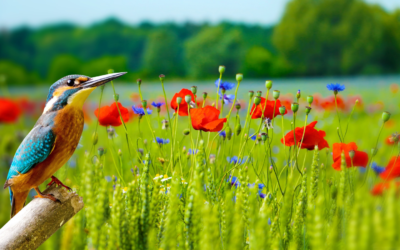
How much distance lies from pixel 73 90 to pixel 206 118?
47 cm

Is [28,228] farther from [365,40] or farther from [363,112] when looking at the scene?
[365,40]

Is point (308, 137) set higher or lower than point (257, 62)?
lower

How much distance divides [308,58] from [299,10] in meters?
2.81

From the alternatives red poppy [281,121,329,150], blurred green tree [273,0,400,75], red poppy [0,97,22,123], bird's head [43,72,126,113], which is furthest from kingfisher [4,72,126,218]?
blurred green tree [273,0,400,75]

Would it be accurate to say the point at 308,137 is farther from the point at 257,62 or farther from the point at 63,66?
the point at 257,62

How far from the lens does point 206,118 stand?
1.36 metres

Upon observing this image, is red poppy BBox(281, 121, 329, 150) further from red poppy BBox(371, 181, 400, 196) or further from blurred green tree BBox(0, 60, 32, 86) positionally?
blurred green tree BBox(0, 60, 32, 86)

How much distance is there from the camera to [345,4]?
16000mm

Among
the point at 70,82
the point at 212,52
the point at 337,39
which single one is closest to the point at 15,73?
the point at 212,52

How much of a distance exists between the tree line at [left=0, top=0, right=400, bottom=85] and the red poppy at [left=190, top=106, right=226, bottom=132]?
8.97 metres

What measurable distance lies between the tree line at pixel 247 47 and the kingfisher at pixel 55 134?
8976 mm

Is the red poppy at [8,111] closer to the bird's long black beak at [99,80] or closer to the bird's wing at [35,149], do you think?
the bird's wing at [35,149]

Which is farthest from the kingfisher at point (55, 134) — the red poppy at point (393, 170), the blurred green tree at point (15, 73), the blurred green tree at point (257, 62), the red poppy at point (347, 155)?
the blurred green tree at point (257, 62)

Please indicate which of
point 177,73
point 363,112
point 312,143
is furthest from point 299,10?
point 312,143
